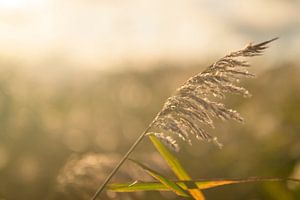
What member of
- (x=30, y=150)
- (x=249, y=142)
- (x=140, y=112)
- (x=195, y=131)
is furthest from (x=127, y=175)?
(x=140, y=112)

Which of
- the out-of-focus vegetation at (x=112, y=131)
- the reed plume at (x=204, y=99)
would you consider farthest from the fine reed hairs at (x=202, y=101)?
the out-of-focus vegetation at (x=112, y=131)

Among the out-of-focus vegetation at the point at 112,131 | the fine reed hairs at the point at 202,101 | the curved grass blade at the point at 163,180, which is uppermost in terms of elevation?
the fine reed hairs at the point at 202,101

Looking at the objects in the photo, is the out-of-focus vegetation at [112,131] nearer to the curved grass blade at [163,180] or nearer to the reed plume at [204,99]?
the curved grass blade at [163,180]

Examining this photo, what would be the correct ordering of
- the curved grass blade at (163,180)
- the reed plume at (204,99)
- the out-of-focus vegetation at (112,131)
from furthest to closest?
the out-of-focus vegetation at (112,131) < the curved grass blade at (163,180) < the reed plume at (204,99)

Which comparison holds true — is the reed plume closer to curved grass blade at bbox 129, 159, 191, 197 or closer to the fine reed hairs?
the fine reed hairs

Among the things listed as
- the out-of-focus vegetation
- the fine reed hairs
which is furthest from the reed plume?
the out-of-focus vegetation

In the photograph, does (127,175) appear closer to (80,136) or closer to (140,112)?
(80,136)

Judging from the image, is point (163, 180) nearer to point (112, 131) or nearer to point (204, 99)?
point (204, 99)

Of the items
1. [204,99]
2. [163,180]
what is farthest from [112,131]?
[204,99]
